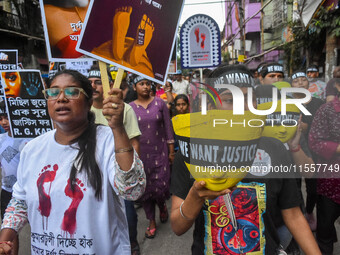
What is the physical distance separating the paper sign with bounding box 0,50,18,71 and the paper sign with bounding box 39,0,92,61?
7.64 ft

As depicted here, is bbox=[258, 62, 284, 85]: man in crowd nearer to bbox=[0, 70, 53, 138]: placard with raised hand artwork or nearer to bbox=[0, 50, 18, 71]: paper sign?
bbox=[0, 70, 53, 138]: placard with raised hand artwork

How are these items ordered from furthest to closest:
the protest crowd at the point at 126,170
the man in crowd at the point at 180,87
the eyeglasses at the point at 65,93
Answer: the man in crowd at the point at 180,87 < the eyeglasses at the point at 65,93 < the protest crowd at the point at 126,170

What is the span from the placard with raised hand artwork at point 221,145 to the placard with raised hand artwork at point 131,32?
2.01 ft

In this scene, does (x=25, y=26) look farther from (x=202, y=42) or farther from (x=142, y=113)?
(x=142, y=113)

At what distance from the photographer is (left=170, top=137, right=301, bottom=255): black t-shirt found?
4.57 feet

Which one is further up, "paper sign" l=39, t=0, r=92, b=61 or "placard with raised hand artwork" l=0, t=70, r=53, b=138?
"paper sign" l=39, t=0, r=92, b=61

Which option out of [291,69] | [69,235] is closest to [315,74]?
[69,235]

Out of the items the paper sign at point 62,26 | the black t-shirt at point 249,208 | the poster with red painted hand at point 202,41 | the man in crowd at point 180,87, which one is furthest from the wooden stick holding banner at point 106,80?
the man in crowd at point 180,87

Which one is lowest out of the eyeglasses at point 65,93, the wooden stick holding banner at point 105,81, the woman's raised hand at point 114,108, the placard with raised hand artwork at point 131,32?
the woman's raised hand at point 114,108

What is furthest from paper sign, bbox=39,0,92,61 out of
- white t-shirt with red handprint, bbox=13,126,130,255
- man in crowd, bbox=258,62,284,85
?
man in crowd, bbox=258,62,284,85

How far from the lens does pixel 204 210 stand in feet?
4.73

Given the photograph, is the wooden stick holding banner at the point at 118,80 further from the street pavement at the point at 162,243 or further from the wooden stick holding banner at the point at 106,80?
the street pavement at the point at 162,243

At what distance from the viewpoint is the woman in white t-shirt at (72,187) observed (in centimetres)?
149

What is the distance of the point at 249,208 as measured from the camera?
1.41 meters
